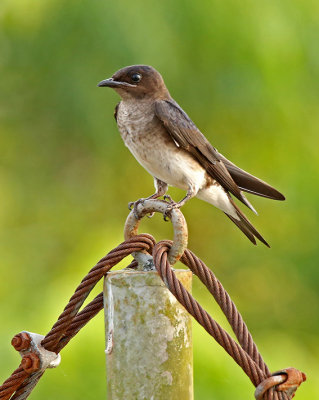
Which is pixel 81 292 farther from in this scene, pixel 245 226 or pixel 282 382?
pixel 245 226

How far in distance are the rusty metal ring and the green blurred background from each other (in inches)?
32.1

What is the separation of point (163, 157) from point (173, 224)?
0.72 meters

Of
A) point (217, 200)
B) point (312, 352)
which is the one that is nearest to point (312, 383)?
point (312, 352)

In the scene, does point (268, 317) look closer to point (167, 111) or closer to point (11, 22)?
point (167, 111)

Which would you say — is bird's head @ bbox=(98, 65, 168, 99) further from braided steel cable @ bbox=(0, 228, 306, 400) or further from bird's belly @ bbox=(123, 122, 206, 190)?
braided steel cable @ bbox=(0, 228, 306, 400)

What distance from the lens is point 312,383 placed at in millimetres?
2090

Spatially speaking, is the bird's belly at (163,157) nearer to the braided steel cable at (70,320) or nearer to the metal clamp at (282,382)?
the braided steel cable at (70,320)

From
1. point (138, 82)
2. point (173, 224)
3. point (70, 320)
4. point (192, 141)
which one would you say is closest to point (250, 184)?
point (192, 141)

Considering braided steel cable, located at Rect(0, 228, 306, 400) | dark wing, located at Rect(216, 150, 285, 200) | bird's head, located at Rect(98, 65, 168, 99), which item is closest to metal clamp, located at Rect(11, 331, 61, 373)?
braided steel cable, located at Rect(0, 228, 306, 400)

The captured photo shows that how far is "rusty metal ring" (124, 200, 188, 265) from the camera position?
1.30 metres

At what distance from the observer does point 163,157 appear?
2023mm

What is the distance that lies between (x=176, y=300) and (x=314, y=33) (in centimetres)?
127

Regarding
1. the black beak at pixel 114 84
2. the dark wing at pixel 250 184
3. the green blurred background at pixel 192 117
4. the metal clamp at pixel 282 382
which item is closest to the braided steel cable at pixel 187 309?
the metal clamp at pixel 282 382

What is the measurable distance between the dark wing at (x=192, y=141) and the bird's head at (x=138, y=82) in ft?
0.14
